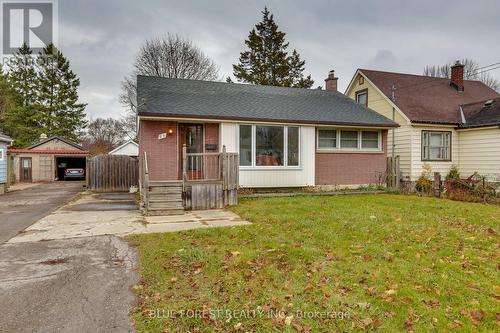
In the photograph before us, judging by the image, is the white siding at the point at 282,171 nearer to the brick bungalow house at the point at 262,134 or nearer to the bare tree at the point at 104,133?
the brick bungalow house at the point at 262,134

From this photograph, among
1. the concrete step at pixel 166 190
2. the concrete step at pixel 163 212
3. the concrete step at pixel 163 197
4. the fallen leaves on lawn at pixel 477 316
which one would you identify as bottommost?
the fallen leaves on lawn at pixel 477 316

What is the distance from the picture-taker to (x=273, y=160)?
1239cm

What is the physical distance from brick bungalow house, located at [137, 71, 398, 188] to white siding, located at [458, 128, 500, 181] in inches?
189

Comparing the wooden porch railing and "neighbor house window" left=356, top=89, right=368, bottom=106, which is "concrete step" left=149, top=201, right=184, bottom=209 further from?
"neighbor house window" left=356, top=89, right=368, bottom=106

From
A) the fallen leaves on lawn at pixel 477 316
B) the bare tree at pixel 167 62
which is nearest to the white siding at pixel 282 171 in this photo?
the fallen leaves on lawn at pixel 477 316

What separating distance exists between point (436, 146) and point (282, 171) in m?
8.81

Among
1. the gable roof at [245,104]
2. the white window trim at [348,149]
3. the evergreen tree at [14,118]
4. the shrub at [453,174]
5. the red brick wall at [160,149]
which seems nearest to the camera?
the red brick wall at [160,149]

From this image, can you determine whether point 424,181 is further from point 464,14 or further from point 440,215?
point 464,14

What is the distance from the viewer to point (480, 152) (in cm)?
1516

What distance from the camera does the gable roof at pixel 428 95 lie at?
16141 millimetres

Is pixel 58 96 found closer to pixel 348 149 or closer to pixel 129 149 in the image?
pixel 129 149

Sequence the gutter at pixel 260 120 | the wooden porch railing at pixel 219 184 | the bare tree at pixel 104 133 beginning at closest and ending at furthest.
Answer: the wooden porch railing at pixel 219 184 → the gutter at pixel 260 120 → the bare tree at pixel 104 133

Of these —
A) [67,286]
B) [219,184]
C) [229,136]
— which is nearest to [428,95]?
[229,136]

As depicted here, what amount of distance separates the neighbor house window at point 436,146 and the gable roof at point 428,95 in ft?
2.18
